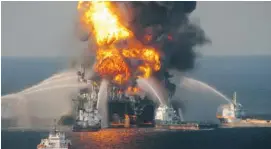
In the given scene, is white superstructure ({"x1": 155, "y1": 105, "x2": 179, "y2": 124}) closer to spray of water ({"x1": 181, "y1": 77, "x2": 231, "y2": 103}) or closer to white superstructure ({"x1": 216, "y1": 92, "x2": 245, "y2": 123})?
spray of water ({"x1": 181, "y1": 77, "x2": 231, "y2": 103})

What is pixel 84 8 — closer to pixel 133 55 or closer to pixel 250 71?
pixel 133 55

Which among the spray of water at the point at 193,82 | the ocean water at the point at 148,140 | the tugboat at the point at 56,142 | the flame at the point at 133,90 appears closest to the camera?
the tugboat at the point at 56,142

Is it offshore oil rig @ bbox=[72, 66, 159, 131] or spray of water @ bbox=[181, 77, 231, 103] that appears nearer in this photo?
offshore oil rig @ bbox=[72, 66, 159, 131]

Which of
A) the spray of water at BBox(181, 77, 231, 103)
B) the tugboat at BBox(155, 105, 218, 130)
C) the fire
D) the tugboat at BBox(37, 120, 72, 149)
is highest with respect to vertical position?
the fire

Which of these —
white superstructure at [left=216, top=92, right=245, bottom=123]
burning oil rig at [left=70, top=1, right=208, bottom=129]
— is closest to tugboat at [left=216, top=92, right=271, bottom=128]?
white superstructure at [left=216, top=92, right=245, bottom=123]

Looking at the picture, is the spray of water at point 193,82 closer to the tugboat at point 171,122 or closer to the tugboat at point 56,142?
the tugboat at point 171,122

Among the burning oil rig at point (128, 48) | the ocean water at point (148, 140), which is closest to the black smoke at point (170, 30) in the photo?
the burning oil rig at point (128, 48)
